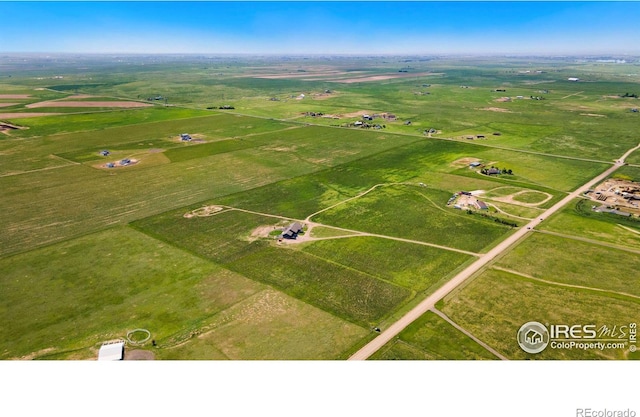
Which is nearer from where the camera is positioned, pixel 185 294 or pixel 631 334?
pixel 631 334

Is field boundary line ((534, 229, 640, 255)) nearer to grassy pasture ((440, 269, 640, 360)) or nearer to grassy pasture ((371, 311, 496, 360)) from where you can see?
grassy pasture ((440, 269, 640, 360))

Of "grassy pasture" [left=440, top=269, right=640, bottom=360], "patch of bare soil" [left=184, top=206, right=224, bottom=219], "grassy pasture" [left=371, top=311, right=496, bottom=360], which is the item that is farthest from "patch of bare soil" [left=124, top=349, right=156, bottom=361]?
"patch of bare soil" [left=184, top=206, right=224, bottom=219]

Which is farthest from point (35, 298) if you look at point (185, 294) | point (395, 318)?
point (395, 318)

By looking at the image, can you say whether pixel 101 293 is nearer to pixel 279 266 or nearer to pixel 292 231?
pixel 279 266

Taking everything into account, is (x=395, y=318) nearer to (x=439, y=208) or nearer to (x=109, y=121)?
(x=439, y=208)

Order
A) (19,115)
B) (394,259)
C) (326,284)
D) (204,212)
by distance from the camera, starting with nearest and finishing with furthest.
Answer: (326,284) → (394,259) → (204,212) → (19,115)

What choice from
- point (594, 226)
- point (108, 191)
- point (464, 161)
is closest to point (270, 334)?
point (594, 226)
